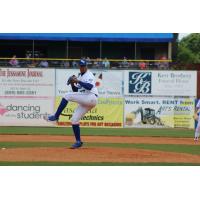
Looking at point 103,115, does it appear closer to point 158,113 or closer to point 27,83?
point 158,113

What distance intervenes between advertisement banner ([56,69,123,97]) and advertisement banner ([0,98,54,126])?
1122 millimetres

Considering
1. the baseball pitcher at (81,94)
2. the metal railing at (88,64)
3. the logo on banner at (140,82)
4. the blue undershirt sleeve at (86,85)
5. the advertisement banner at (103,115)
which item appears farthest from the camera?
the metal railing at (88,64)

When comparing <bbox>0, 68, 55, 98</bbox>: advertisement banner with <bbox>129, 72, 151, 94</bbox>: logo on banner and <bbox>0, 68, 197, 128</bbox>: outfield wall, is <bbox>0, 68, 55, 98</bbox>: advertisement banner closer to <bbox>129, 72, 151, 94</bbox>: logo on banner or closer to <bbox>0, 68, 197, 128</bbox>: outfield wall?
<bbox>0, 68, 197, 128</bbox>: outfield wall

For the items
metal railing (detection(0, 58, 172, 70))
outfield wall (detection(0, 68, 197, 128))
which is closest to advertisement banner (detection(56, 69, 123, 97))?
outfield wall (detection(0, 68, 197, 128))

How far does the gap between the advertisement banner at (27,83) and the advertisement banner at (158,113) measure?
4133 millimetres

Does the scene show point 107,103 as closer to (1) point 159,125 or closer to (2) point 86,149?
(1) point 159,125

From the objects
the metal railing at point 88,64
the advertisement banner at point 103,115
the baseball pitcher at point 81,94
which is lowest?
the advertisement banner at point 103,115

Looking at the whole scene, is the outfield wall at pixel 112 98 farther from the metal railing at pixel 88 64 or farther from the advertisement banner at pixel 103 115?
the metal railing at pixel 88 64

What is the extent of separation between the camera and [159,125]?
30438mm

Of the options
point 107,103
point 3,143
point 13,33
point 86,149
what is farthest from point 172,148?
point 13,33

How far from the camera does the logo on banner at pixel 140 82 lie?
99.1ft

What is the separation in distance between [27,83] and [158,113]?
692cm

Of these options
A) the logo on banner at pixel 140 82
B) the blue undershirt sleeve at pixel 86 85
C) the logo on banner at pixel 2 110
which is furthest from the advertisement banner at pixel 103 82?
the blue undershirt sleeve at pixel 86 85

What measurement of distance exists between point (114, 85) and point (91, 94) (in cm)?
1543
